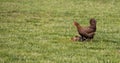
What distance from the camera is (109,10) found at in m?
27.1

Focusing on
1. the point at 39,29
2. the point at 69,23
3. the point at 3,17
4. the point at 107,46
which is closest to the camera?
the point at 107,46

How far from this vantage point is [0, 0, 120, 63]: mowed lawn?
12.0 meters

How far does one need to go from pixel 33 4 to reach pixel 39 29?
11629mm

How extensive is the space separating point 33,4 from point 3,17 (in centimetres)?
756

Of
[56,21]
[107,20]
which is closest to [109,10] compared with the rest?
[107,20]

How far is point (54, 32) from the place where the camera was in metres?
17.4

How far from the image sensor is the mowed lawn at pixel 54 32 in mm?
12016

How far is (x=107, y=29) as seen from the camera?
A: 1867 centimetres

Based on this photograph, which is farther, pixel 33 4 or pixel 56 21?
pixel 33 4

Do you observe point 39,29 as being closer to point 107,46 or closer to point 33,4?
point 107,46

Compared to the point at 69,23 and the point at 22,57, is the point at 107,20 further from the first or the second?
the point at 22,57

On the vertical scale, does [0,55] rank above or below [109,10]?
above

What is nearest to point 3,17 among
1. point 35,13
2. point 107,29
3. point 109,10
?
point 35,13

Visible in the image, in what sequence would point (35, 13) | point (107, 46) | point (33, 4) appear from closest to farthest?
point (107, 46) < point (35, 13) < point (33, 4)
